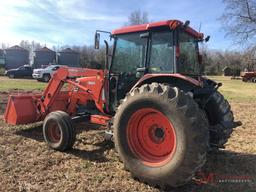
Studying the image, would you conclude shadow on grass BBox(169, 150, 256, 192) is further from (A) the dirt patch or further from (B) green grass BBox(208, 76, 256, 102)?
(B) green grass BBox(208, 76, 256, 102)

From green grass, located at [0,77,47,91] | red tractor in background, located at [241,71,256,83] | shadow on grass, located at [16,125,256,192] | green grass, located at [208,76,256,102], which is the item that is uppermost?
red tractor in background, located at [241,71,256,83]

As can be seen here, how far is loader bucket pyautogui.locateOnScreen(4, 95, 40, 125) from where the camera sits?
7664 mm

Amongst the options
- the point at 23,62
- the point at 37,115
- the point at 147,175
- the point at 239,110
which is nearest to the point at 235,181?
the point at 147,175

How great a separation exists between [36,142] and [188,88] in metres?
3.87

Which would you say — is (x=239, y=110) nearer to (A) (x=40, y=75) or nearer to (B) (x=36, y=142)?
(B) (x=36, y=142)

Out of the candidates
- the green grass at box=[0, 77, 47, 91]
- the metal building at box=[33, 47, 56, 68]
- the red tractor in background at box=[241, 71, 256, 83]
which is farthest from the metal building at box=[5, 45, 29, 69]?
the red tractor in background at box=[241, 71, 256, 83]

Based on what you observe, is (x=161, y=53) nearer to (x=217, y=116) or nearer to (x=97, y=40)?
(x=97, y=40)

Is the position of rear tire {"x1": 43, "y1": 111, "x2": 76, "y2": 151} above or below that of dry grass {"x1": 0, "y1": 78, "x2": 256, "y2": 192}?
above

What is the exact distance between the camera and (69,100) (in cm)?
794

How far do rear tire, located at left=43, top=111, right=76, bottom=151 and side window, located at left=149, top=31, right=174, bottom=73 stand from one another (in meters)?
2.14

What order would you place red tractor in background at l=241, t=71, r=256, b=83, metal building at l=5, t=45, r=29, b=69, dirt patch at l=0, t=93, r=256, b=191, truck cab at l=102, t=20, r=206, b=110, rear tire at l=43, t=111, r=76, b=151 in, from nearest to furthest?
1. dirt patch at l=0, t=93, r=256, b=191
2. truck cab at l=102, t=20, r=206, b=110
3. rear tire at l=43, t=111, r=76, b=151
4. red tractor in background at l=241, t=71, r=256, b=83
5. metal building at l=5, t=45, r=29, b=69

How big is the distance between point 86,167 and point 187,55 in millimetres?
Result: 2890

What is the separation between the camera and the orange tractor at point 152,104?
14.4 feet

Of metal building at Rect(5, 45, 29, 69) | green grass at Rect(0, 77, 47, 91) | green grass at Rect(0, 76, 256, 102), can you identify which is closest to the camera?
green grass at Rect(0, 76, 256, 102)
